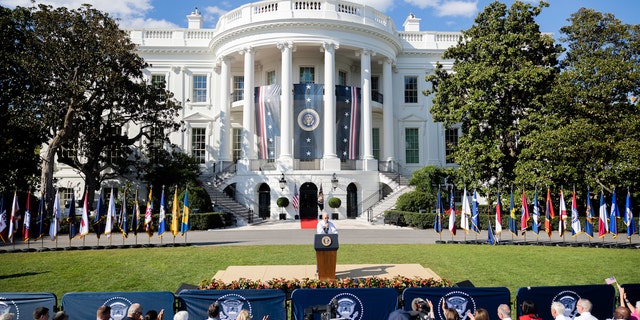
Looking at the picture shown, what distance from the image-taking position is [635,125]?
22.0 m

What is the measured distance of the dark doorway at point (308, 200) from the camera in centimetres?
3269

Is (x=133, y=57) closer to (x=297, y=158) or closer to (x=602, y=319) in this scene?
(x=297, y=158)

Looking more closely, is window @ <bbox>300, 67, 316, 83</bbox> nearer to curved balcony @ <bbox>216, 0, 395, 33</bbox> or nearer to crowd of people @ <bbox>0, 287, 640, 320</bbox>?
curved balcony @ <bbox>216, 0, 395, 33</bbox>

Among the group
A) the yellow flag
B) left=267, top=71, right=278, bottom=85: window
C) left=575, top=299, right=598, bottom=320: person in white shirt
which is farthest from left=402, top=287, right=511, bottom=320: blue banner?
left=267, top=71, right=278, bottom=85: window

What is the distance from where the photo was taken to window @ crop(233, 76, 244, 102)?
37.8m

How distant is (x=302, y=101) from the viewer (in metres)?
32.8

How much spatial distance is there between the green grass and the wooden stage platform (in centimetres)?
68

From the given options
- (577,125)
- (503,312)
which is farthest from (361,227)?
(503,312)

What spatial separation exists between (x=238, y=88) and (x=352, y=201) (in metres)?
13.9

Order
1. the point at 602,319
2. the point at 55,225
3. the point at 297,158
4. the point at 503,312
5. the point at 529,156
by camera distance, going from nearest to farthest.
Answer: the point at 503,312 → the point at 602,319 → the point at 55,225 → the point at 529,156 → the point at 297,158

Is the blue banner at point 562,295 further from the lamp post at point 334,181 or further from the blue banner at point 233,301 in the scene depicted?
the lamp post at point 334,181

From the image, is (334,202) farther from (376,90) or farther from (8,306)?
(8,306)

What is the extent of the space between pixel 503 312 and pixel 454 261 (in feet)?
29.5

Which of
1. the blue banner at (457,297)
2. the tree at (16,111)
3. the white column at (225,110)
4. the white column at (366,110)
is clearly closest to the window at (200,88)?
the white column at (225,110)
